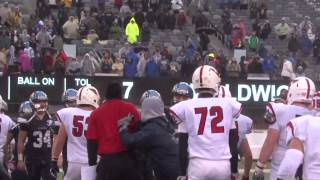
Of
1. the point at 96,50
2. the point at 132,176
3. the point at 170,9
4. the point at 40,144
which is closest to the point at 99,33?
the point at 96,50

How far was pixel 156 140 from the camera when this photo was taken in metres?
7.95

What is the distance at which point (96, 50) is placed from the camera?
89.2 ft

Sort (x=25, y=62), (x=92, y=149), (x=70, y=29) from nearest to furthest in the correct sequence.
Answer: (x=92, y=149) < (x=25, y=62) < (x=70, y=29)

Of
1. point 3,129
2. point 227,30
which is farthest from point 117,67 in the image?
point 3,129

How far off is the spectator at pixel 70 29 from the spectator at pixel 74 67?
11.8 ft

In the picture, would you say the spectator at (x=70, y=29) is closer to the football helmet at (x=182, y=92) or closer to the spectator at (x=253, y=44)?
the spectator at (x=253, y=44)

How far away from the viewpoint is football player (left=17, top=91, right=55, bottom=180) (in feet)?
34.5

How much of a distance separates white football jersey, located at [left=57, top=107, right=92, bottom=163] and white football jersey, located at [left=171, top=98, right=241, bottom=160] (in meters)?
1.55

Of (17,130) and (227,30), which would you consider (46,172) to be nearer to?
(17,130)

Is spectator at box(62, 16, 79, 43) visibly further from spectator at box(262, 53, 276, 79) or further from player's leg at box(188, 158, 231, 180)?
player's leg at box(188, 158, 231, 180)

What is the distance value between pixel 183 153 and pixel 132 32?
67.0 ft

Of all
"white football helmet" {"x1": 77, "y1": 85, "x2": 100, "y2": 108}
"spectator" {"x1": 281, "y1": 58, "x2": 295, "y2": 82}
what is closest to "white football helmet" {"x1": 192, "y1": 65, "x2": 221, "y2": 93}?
"white football helmet" {"x1": 77, "y1": 85, "x2": 100, "y2": 108}

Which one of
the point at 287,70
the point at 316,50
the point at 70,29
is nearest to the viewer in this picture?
the point at 287,70

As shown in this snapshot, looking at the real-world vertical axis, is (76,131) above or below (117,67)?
above
